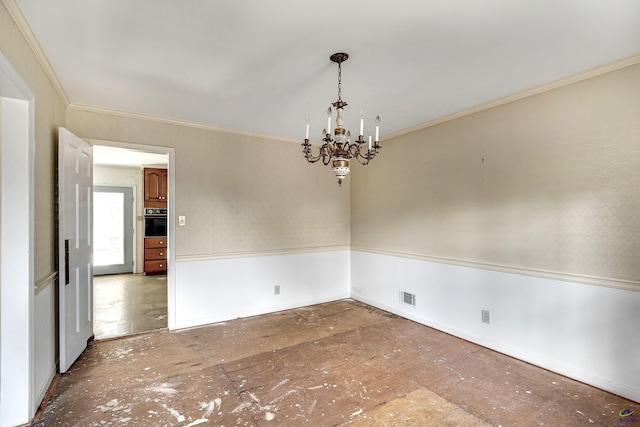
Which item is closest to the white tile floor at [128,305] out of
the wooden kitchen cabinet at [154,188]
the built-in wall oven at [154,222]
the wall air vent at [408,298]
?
the built-in wall oven at [154,222]

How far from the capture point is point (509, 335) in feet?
9.59

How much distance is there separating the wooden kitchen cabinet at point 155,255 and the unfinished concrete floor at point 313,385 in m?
3.84

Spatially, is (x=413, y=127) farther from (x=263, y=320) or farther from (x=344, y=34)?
(x=263, y=320)

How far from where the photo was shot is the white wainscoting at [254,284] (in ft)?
12.0

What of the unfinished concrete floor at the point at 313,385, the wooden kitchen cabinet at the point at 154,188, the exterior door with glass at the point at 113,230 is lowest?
the unfinished concrete floor at the point at 313,385

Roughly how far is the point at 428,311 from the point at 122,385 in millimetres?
3128

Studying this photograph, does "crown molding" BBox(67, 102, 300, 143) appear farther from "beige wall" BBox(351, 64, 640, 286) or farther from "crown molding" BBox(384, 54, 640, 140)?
"crown molding" BBox(384, 54, 640, 140)

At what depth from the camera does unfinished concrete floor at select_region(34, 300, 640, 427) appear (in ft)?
6.66

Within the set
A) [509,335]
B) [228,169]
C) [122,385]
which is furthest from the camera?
[228,169]

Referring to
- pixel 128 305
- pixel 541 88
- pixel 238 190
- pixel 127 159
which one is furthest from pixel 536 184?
pixel 127 159

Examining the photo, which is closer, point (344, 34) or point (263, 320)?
point (344, 34)

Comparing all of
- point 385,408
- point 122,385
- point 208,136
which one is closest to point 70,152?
point 208,136

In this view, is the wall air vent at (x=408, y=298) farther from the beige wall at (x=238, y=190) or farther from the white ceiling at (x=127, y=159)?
the white ceiling at (x=127, y=159)

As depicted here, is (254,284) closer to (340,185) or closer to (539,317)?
(340,185)
